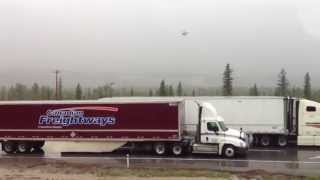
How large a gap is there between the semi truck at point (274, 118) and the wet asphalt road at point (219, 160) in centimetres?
236

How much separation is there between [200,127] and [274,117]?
7.91 meters

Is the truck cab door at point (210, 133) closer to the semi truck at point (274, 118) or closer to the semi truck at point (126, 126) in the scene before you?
the semi truck at point (126, 126)

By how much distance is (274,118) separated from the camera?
3881cm

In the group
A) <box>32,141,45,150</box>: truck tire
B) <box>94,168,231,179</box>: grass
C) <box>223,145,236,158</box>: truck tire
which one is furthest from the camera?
<box>32,141,45,150</box>: truck tire

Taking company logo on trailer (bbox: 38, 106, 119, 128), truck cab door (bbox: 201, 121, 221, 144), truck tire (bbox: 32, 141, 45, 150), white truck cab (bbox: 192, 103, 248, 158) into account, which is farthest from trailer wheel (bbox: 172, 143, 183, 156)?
truck tire (bbox: 32, 141, 45, 150)

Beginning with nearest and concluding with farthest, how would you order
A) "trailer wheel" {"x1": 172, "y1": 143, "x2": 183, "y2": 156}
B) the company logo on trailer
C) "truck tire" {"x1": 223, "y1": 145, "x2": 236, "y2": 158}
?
"truck tire" {"x1": 223, "y1": 145, "x2": 236, "y2": 158} → "trailer wheel" {"x1": 172, "y1": 143, "x2": 183, "y2": 156} → the company logo on trailer

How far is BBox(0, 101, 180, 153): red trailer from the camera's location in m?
33.5

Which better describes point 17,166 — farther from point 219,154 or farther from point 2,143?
point 219,154

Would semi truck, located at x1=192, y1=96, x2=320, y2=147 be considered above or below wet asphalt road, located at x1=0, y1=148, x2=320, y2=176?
above

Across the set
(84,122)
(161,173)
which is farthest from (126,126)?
(161,173)

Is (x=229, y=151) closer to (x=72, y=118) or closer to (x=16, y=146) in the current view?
(x=72, y=118)

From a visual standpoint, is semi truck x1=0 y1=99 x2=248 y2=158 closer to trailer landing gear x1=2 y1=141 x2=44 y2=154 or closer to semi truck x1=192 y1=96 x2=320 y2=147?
trailer landing gear x1=2 y1=141 x2=44 y2=154

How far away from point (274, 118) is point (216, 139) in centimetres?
788

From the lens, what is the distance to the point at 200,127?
32.9 metres
